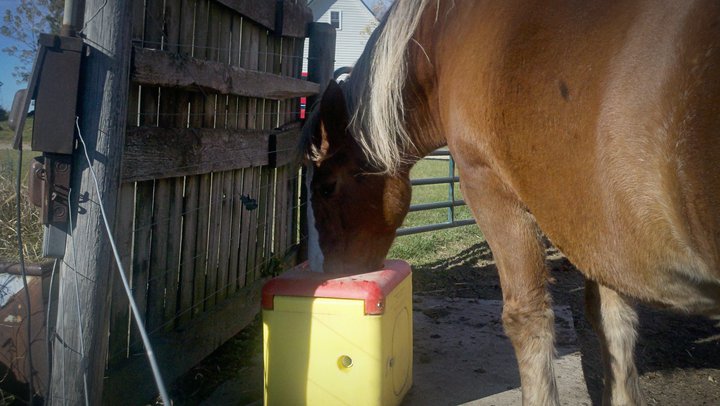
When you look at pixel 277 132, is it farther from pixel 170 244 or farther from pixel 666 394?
pixel 666 394

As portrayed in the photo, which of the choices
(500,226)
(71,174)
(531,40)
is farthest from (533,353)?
(71,174)

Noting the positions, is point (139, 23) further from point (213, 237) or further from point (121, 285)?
point (213, 237)

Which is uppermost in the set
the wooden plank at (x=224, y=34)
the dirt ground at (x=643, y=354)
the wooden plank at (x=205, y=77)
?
the wooden plank at (x=224, y=34)

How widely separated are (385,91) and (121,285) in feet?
4.37

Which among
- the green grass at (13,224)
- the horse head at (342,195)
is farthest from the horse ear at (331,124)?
the green grass at (13,224)

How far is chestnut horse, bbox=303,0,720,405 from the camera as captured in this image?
4.85 ft

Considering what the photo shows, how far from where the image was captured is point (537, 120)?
1846 mm

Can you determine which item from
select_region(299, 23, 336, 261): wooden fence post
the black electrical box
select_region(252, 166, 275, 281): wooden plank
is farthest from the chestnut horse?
select_region(299, 23, 336, 261): wooden fence post

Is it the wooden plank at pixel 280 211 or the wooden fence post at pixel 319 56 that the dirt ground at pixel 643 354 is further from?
the wooden fence post at pixel 319 56

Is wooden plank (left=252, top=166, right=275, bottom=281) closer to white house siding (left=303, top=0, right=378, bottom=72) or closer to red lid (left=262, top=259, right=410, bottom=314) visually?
red lid (left=262, top=259, right=410, bottom=314)

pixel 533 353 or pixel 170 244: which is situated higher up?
pixel 170 244

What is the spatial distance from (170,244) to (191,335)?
0.46 m

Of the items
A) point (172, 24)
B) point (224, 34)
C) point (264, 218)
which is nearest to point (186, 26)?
point (172, 24)

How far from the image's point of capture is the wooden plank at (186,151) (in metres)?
2.29
